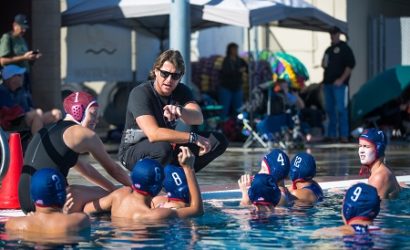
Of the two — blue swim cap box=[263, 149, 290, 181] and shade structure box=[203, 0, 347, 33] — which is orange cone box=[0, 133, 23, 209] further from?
shade structure box=[203, 0, 347, 33]

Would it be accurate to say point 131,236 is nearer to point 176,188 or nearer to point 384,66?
point 176,188

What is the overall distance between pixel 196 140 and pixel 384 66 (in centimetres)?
1492

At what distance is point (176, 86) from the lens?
10578 millimetres

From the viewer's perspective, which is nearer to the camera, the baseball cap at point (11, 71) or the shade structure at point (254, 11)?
the baseball cap at point (11, 71)

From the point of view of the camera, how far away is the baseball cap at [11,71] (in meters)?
15.0

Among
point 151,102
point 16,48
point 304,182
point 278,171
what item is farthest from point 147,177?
point 16,48

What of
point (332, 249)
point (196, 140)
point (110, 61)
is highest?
point (110, 61)

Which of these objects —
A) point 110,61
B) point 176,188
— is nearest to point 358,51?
point 110,61

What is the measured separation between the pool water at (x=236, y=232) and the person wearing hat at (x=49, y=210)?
11 centimetres

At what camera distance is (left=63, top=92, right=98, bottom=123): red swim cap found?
9109 millimetres

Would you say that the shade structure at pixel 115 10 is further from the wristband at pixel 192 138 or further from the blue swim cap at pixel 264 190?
the blue swim cap at pixel 264 190

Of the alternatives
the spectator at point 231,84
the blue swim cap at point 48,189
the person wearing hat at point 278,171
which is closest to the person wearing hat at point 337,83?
the spectator at point 231,84

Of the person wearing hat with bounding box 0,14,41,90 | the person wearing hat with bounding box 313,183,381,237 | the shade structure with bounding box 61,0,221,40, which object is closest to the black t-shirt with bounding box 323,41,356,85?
the shade structure with bounding box 61,0,221,40

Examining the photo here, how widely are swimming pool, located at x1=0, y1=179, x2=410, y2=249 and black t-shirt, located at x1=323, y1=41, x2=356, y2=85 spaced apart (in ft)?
31.7
